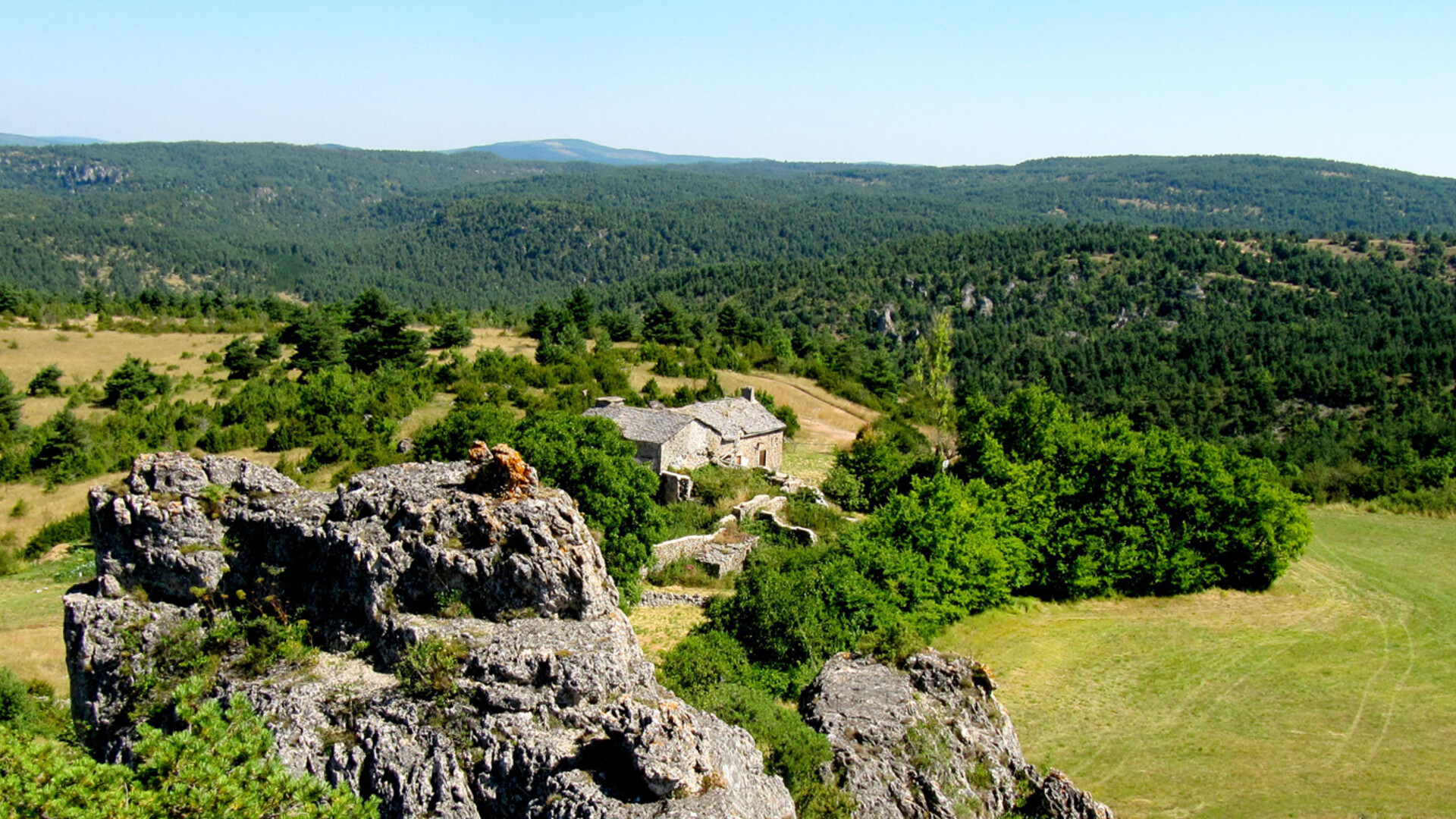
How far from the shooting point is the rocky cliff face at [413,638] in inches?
436

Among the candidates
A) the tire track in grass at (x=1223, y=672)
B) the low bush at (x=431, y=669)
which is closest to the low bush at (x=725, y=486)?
the tire track in grass at (x=1223, y=672)

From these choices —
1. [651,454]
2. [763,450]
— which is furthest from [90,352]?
[763,450]

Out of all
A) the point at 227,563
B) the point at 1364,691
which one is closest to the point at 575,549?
the point at 227,563

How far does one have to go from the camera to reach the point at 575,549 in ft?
44.0

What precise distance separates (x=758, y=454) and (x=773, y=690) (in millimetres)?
24818

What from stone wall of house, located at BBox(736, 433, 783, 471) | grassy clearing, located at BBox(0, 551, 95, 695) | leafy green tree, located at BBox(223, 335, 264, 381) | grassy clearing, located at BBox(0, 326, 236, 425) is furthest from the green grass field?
grassy clearing, located at BBox(0, 326, 236, 425)

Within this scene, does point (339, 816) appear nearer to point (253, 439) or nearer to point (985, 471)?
point (985, 471)

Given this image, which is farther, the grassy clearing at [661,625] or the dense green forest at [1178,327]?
the dense green forest at [1178,327]

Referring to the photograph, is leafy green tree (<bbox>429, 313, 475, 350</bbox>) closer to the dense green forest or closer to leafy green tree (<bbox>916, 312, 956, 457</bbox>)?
the dense green forest

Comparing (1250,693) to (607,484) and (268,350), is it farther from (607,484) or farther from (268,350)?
(268,350)

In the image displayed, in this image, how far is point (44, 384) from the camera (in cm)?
5775

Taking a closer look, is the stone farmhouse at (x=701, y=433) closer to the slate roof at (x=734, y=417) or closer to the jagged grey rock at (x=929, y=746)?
the slate roof at (x=734, y=417)

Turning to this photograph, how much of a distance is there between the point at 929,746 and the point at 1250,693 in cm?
1721

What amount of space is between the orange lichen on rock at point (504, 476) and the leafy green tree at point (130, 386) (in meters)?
52.0
